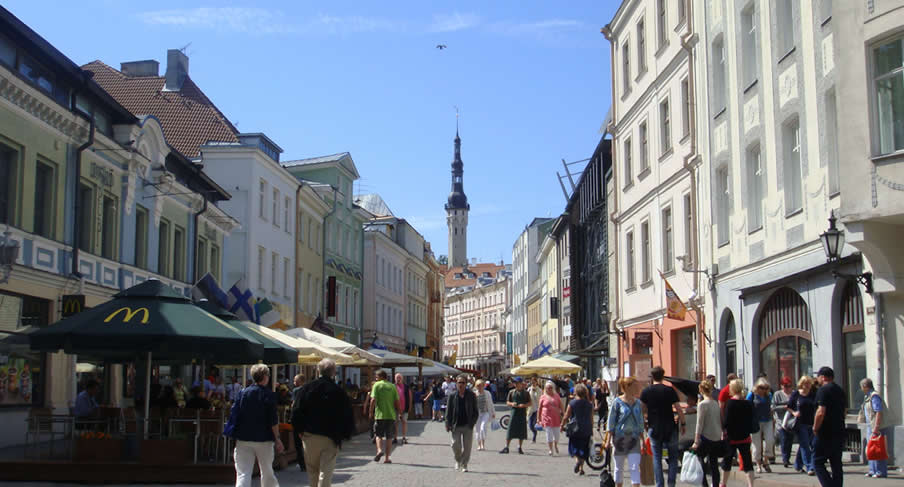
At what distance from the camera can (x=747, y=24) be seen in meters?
22.0

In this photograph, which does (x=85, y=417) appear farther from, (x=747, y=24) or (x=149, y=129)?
(x=747, y=24)

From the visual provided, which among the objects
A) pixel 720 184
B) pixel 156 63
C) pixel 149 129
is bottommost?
pixel 720 184

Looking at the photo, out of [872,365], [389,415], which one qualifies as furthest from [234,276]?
[872,365]

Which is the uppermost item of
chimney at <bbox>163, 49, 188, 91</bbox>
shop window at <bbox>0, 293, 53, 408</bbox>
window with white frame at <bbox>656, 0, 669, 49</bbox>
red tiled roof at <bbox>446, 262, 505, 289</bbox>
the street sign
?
red tiled roof at <bbox>446, 262, 505, 289</bbox>

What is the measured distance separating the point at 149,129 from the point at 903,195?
17626 mm

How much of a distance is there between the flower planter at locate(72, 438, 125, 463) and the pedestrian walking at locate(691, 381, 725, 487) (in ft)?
27.1

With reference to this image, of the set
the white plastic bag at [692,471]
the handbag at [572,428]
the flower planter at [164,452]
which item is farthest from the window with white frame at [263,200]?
the white plastic bag at [692,471]

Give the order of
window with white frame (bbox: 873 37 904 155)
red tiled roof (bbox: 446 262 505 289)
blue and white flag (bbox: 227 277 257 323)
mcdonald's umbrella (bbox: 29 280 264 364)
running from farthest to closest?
red tiled roof (bbox: 446 262 505 289) → blue and white flag (bbox: 227 277 257 323) → window with white frame (bbox: 873 37 904 155) → mcdonald's umbrella (bbox: 29 280 264 364)

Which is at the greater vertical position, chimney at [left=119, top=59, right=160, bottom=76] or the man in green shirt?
chimney at [left=119, top=59, right=160, bottom=76]

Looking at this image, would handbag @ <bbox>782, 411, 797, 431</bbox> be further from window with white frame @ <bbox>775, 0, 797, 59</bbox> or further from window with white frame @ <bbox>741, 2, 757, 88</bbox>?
window with white frame @ <bbox>741, 2, 757, 88</bbox>

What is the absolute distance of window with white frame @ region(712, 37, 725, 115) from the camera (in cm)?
2356

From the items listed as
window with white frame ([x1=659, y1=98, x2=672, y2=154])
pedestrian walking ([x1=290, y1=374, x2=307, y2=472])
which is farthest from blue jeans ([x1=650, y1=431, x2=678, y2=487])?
window with white frame ([x1=659, y1=98, x2=672, y2=154])

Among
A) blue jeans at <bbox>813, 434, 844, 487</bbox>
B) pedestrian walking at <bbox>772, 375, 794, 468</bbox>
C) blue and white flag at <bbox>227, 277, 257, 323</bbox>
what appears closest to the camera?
blue jeans at <bbox>813, 434, 844, 487</bbox>

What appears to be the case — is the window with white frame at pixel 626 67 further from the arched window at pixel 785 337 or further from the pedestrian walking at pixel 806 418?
the pedestrian walking at pixel 806 418
